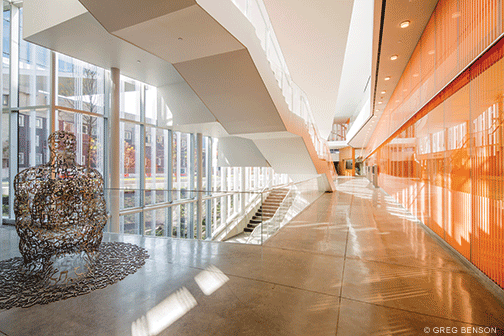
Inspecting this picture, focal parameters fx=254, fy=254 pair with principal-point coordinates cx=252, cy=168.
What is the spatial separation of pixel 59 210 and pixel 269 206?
11.8ft

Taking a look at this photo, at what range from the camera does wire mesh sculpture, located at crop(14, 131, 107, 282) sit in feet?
11.1

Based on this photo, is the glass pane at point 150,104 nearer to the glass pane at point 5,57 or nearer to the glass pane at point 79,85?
the glass pane at point 79,85

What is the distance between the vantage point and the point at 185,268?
3770 millimetres

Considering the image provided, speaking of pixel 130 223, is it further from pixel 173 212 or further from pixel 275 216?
pixel 275 216

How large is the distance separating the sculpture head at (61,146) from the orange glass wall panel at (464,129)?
5535 mm

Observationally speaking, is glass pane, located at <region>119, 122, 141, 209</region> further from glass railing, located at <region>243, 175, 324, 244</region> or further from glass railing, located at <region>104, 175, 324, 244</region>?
glass railing, located at <region>243, 175, 324, 244</region>

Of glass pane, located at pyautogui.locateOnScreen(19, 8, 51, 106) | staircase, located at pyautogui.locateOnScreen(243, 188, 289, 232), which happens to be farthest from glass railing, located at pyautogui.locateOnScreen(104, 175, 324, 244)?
glass pane, located at pyautogui.locateOnScreen(19, 8, 51, 106)

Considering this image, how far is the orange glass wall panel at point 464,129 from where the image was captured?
2957 millimetres

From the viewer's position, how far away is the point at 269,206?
5410 mm

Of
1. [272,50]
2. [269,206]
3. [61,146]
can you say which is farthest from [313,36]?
[61,146]

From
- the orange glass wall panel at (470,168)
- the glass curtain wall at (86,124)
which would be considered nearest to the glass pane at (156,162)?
the glass curtain wall at (86,124)

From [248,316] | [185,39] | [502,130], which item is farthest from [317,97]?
[248,316]

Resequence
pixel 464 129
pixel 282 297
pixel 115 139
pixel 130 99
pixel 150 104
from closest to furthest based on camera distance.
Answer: pixel 282 297, pixel 464 129, pixel 115 139, pixel 130 99, pixel 150 104

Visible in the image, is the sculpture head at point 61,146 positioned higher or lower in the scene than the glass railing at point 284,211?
higher
